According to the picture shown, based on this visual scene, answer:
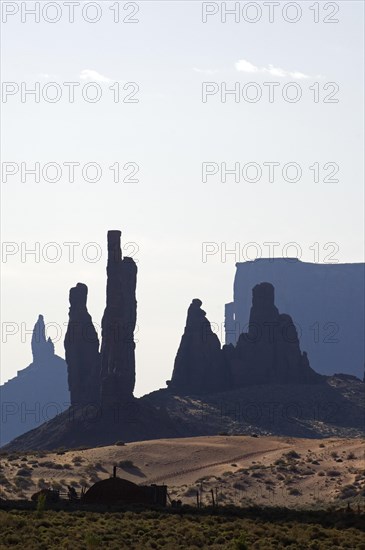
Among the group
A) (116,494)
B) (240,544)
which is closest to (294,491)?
(116,494)

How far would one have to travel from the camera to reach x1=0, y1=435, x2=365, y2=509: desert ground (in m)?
109

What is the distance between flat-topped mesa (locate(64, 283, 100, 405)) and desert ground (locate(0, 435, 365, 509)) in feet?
190

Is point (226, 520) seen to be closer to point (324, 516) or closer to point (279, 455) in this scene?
point (324, 516)

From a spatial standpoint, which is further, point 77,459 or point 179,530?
point 77,459

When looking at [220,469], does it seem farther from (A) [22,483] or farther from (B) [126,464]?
(A) [22,483]

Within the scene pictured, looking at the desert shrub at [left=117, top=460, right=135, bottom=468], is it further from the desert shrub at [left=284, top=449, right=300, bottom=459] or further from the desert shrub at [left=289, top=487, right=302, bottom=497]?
the desert shrub at [left=289, top=487, right=302, bottom=497]

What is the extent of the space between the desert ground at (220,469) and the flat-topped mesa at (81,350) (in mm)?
57785

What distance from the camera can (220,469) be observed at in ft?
401

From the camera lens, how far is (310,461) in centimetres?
12381

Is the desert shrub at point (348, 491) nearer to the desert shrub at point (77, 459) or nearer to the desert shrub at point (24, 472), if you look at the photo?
the desert shrub at point (77, 459)

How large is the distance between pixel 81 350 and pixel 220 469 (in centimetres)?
7677

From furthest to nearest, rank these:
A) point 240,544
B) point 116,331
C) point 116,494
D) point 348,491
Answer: point 116,331, point 348,491, point 116,494, point 240,544

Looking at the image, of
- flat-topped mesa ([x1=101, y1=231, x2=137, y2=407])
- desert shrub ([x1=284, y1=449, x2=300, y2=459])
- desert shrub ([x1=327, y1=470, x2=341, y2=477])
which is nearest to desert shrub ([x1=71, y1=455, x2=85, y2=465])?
desert shrub ([x1=284, y1=449, x2=300, y2=459])

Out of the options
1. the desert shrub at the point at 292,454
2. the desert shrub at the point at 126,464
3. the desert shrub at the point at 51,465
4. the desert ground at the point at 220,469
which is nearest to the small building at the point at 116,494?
the desert ground at the point at 220,469
